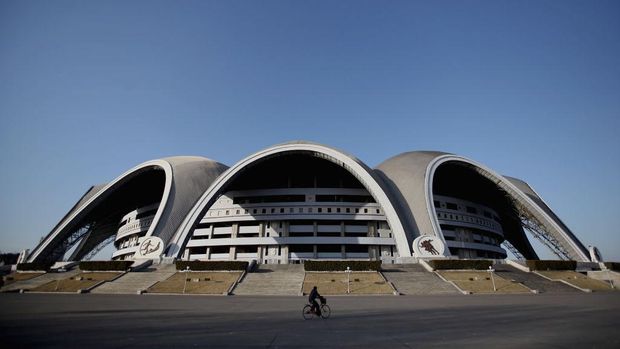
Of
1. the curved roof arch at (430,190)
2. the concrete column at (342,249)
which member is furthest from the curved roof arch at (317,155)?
the concrete column at (342,249)

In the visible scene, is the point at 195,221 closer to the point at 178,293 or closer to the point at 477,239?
the point at 178,293

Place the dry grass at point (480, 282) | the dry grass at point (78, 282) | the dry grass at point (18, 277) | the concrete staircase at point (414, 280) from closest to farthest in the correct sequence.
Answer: the dry grass at point (480, 282), the concrete staircase at point (414, 280), the dry grass at point (78, 282), the dry grass at point (18, 277)

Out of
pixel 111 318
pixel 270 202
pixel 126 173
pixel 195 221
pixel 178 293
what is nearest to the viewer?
pixel 111 318

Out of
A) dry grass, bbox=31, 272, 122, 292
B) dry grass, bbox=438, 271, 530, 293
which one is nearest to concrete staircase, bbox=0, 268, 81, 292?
dry grass, bbox=31, 272, 122, 292

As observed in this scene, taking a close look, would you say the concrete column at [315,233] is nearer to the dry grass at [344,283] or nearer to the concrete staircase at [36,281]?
the dry grass at [344,283]

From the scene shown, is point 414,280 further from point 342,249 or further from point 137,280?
point 137,280

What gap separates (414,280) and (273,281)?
483 inches

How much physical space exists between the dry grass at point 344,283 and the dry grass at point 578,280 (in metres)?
16.9

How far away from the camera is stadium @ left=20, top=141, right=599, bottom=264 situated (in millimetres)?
44406

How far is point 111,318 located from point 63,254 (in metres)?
53.5

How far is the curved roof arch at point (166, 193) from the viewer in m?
44.8

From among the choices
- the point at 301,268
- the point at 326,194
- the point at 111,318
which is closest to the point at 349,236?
the point at 326,194

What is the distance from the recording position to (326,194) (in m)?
53.2

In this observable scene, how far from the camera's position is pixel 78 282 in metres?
29.8
